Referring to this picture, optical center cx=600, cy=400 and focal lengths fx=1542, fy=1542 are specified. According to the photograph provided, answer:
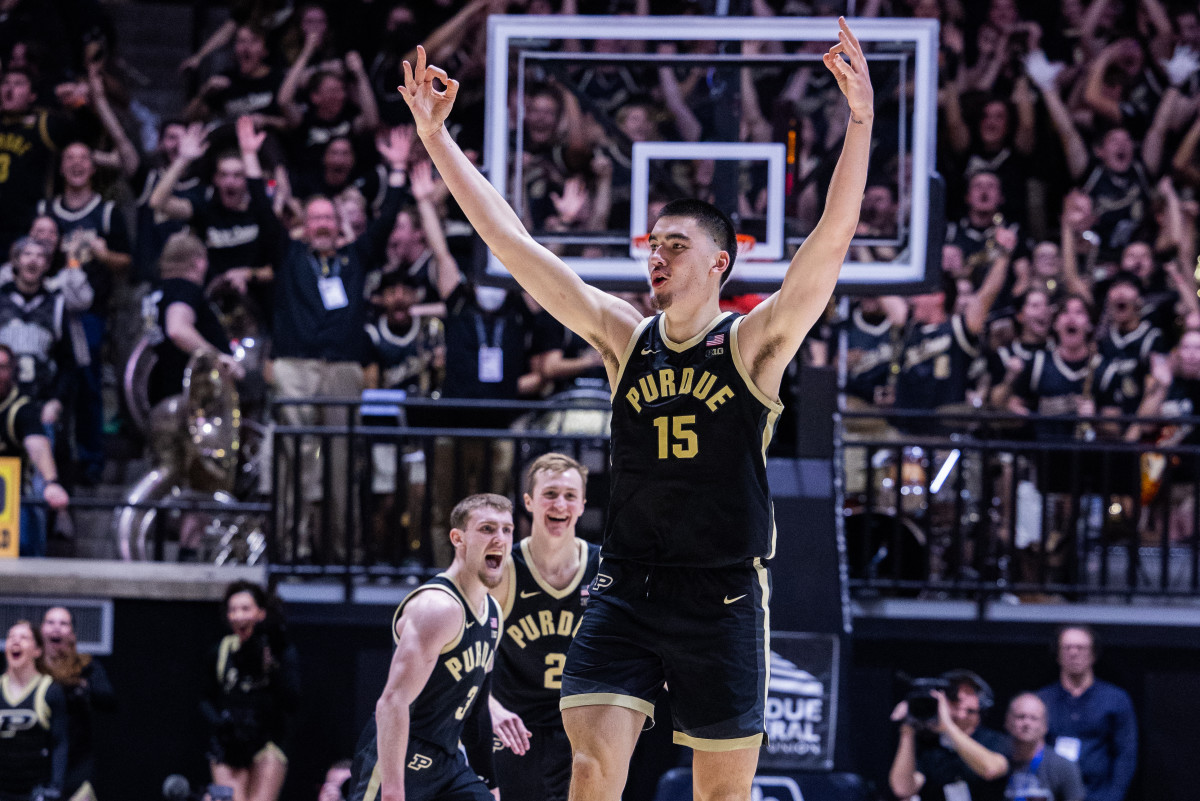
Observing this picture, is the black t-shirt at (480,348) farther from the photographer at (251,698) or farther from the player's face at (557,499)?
the player's face at (557,499)

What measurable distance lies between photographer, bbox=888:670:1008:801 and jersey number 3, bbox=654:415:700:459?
4.51 meters

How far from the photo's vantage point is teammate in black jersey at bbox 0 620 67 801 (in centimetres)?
853

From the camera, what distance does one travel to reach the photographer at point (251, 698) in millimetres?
8617

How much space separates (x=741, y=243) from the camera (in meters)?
8.17

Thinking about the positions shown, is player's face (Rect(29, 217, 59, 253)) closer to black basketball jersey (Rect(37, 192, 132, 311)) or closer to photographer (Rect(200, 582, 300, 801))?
black basketball jersey (Rect(37, 192, 132, 311))

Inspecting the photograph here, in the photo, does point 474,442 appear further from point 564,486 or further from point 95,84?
point 95,84

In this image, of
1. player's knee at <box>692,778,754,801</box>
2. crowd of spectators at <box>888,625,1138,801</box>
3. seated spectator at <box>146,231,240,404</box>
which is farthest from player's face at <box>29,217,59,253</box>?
player's knee at <box>692,778,754,801</box>

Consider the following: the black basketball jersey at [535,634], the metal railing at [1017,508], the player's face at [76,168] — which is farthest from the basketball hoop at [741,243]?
the player's face at [76,168]

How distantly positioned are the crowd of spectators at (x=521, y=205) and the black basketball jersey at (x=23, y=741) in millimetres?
1484

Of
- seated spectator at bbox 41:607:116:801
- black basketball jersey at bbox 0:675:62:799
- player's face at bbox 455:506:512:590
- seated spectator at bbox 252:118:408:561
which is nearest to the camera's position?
player's face at bbox 455:506:512:590

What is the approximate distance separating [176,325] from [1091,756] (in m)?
6.10

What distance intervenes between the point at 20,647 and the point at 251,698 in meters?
1.32

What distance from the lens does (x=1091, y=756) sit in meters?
8.69

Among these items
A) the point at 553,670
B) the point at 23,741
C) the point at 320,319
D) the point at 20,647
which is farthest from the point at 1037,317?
the point at 23,741
